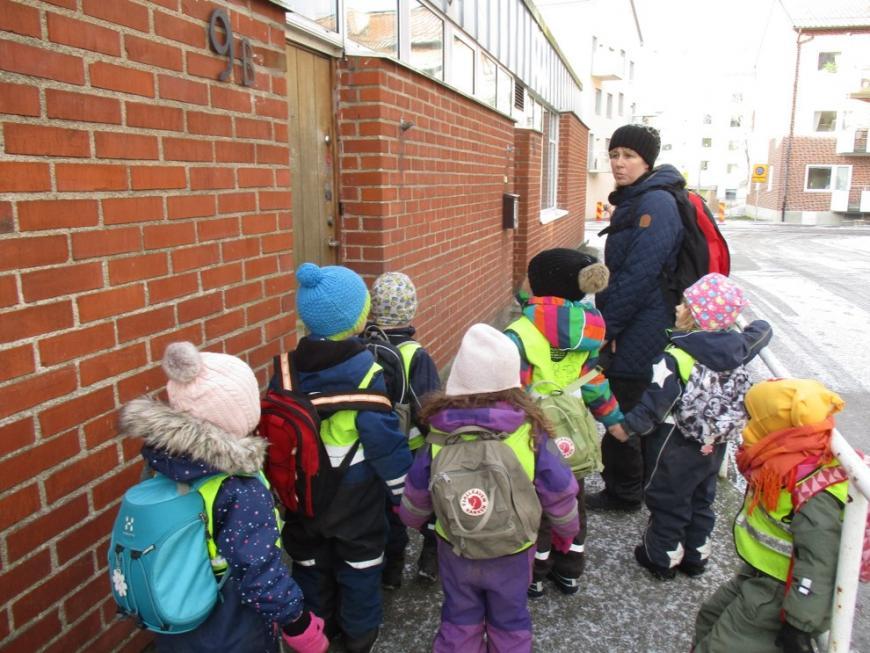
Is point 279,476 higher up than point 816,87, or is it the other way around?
point 816,87

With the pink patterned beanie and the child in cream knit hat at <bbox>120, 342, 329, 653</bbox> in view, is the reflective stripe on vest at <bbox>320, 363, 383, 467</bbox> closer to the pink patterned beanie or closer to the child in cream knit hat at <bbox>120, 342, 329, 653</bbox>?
the child in cream knit hat at <bbox>120, 342, 329, 653</bbox>

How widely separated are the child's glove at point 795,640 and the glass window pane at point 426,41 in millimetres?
3930

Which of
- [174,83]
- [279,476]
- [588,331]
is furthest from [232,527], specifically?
[588,331]

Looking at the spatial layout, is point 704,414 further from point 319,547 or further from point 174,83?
point 174,83

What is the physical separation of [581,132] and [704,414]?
50.0ft

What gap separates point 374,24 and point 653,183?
2017 millimetres

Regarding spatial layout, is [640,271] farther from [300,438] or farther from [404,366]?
[300,438]

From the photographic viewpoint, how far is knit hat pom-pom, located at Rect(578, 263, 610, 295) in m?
2.83

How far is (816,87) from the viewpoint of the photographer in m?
34.2

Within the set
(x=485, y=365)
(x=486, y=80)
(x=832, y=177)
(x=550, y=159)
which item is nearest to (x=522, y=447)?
(x=485, y=365)

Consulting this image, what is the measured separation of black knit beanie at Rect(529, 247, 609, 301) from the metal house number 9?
1402 millimetres

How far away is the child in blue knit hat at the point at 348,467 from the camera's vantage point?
7.47 feet

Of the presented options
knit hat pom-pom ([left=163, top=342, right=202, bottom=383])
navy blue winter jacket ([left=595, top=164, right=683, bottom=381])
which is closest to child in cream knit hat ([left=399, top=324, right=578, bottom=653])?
knit hat pom-pom ([left=163, top=342, right=202, bottom=383])

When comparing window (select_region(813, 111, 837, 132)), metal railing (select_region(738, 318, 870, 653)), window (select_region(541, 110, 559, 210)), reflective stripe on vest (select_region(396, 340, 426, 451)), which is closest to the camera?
metal railing (select_region(738, 318, 870, 653))
